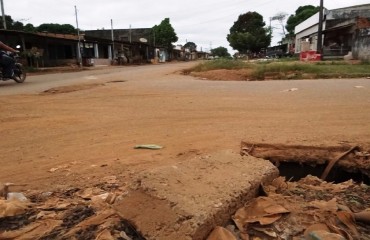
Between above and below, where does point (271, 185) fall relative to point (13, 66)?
below

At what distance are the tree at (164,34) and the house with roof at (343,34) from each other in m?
24.2

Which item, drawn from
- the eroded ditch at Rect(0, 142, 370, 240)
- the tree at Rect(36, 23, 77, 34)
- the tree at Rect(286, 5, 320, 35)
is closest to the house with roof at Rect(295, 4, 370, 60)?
the tree at Rect(286, 5, 320, 35)

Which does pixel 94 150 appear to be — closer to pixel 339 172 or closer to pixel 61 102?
pixel 339 172

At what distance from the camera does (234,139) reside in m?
4.20

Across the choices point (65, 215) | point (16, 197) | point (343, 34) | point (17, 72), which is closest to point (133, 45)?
point (343, 34)

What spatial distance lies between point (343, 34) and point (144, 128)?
96.3 ft

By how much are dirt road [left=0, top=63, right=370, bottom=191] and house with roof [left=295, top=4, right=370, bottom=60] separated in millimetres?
15836

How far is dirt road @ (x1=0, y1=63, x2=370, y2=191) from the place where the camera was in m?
3.39

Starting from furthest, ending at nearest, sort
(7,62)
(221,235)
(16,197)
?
(7,62), (16,197), (221,235)

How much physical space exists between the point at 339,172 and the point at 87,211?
266 centimetres

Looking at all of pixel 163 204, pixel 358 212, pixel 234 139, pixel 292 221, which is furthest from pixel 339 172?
pixel 163 204

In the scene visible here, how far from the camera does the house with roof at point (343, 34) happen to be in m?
21.2

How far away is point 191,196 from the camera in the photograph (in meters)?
2.17

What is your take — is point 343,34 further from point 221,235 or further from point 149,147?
point 221,235
